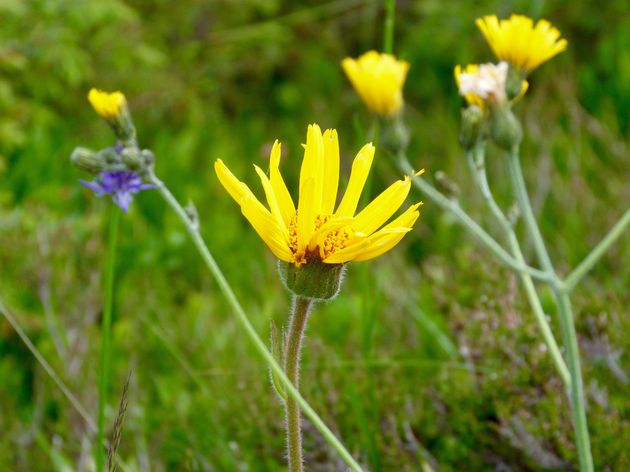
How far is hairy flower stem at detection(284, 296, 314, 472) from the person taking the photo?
1.17 metres

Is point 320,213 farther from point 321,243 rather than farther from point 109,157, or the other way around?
point 109,157

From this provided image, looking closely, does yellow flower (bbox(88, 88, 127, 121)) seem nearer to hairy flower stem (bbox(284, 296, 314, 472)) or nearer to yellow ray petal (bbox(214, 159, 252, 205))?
yellow ray petal (bbox(214, 159, 252, 205))

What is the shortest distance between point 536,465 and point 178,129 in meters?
3.16

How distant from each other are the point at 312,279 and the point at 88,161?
413mm

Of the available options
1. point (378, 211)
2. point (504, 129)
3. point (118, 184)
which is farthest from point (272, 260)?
point (378, 211)

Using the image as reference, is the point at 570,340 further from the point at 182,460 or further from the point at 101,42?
the point at 101,42

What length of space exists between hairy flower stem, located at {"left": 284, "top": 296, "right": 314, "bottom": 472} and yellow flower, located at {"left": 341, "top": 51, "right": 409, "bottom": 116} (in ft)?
1.22

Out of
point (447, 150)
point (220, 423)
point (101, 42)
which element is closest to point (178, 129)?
point (101, 42)

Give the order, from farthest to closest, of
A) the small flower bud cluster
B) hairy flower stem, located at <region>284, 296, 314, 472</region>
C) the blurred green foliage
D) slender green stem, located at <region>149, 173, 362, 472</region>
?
the blurred green foliage
the small flower bud cluster
hairy flower stem, located at <region>284, 296, 314, 472</region>
slender green stem, located at <region>149, 173, 362, 472</region>

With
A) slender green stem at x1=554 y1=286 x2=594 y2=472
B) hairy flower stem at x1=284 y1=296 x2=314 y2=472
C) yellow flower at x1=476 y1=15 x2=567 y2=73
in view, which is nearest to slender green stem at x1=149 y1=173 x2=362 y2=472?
hairy flower stem at x1=284 y1=296 x2=314 y2=472

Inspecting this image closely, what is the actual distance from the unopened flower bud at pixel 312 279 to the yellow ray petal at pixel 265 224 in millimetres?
37

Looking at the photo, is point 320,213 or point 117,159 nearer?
point 320,213

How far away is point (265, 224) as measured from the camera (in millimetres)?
1089

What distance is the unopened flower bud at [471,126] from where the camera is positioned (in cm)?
132
